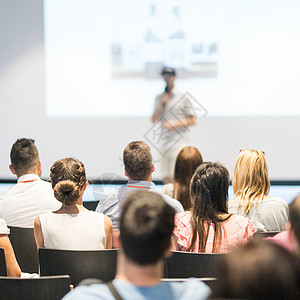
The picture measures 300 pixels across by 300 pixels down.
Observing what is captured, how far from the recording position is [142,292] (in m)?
1.10

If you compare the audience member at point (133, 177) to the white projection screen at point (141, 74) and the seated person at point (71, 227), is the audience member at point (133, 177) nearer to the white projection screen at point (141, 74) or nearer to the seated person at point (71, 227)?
the seated person at point (71, 227)

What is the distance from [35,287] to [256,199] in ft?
4.94

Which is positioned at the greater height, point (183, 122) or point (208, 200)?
point (183, 122)

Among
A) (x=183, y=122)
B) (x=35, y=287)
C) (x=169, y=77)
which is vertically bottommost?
(x=35, y=287)

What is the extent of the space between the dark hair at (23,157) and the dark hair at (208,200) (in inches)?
49.7

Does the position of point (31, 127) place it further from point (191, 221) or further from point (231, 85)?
point (191, 221)

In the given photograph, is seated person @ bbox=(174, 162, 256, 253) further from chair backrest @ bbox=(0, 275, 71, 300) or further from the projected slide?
the projected slide

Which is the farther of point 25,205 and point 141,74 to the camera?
point 141,74

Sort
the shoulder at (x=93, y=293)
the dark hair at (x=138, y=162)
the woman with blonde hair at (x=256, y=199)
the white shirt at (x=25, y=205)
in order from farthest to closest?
the dark hair at (x=138, y=162) → the white shirt at (x=25, y=205) → the woman with blonde hair at (x=256, y=199) → the shoulder at (x=93, y=293)

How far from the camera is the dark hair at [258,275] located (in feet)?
2.83

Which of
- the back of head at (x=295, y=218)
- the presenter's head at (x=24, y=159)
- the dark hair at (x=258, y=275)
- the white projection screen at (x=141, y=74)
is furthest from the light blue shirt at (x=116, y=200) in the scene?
the white projection screen at (x=141, y=74)

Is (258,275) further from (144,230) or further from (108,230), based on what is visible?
(108,230)

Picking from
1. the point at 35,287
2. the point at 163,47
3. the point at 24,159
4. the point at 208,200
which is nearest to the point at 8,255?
the point at 35,287

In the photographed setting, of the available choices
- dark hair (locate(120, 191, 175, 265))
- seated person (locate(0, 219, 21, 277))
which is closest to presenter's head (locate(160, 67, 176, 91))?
seated person (locate(0, 219, 21, 277))
